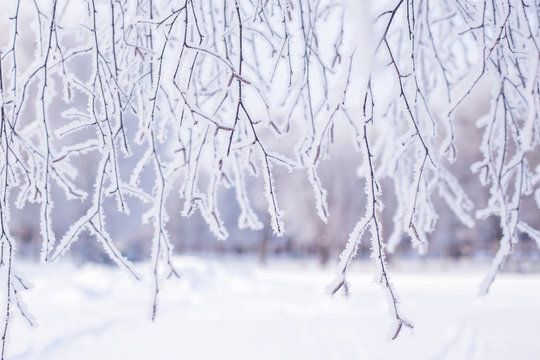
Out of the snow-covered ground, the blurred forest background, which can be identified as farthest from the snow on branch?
the blurred forest background

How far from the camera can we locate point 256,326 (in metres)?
8.03

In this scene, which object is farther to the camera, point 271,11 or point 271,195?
point 271,11

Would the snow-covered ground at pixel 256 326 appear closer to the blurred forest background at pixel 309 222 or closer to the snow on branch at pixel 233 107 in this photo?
the snow on branch at pixel 233 107

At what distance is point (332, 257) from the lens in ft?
112

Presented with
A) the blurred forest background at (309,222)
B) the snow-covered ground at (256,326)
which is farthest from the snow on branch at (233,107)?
the blurred forest background at (309,222)

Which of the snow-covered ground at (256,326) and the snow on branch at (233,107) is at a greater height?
the snow on branch at (233,107)

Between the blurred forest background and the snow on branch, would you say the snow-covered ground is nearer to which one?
the snow on branch

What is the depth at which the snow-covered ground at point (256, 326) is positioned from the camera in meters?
6.16

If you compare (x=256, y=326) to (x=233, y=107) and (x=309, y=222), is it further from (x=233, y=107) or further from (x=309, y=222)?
(x=309, y=222)

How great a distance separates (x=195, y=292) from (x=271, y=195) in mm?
11355

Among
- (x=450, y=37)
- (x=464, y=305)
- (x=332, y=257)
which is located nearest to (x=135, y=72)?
(x=450, y=37)

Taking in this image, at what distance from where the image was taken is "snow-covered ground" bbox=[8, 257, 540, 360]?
242 inches

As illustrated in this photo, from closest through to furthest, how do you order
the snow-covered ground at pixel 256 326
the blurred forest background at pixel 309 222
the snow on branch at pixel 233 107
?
the snow on branch at pixel 233 107 < the snow-covered ground at pixel 256 326 < the blurred forest background at pixel 309 222

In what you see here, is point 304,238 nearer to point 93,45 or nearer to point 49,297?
point 49,297
